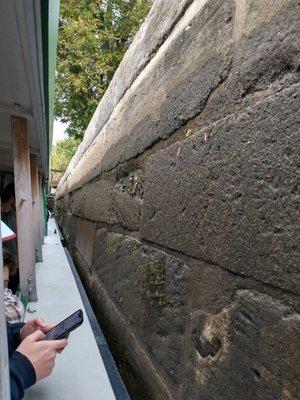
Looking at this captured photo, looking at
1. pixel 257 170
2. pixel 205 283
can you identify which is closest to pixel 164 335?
pixel 205 283

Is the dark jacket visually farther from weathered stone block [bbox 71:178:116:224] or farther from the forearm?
A: weathered stone block [bbox 71:178:116:224]

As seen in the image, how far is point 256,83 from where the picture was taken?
1181mm

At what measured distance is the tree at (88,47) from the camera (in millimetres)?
15031

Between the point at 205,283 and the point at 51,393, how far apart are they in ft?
2.97

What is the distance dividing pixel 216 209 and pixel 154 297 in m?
0.75

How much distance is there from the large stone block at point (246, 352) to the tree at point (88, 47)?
14952 mm

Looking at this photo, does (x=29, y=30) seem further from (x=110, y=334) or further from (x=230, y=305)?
(x=110, y=334)

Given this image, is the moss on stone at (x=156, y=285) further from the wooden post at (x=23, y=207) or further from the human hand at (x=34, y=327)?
the wooden post at (x=23, y=207)

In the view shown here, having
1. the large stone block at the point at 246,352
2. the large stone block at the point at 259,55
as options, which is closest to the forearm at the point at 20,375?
the large stone block at the point at 246,352

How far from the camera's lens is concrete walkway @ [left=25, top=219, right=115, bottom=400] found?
67.8 inches

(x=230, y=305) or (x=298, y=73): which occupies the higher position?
(x=298, y=73)

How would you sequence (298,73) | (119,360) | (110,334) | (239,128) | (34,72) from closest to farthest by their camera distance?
(298,73), (239,128), (34,72), (119,360), (110,334)

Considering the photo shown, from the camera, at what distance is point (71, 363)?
2.02m

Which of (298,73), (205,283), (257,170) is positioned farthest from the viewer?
(205,283)
